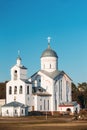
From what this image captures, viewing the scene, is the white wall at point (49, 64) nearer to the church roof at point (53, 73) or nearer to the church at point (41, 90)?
the church at point (41, 90)

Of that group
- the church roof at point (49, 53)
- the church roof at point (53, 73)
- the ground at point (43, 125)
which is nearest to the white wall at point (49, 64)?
the church roof at point (49, 53)

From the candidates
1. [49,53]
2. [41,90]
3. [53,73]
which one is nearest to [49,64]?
[53,73]

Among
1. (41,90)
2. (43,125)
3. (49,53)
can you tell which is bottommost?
(43,125)

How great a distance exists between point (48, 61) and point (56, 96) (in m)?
8.48

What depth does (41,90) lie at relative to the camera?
320ft

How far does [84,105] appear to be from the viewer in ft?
372

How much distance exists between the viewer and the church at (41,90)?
300 ft

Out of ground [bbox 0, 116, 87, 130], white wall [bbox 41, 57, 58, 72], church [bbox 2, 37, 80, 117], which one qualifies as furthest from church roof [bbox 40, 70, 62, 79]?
ground [bbox 0, 116, 87, 130]

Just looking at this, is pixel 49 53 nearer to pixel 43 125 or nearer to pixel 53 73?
pixel 53 73

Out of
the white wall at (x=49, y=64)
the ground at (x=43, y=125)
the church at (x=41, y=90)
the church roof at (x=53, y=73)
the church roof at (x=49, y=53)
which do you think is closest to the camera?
the ground at (x=43, y=125)

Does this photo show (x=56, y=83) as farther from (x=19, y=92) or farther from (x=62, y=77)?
(x=19, y=92)

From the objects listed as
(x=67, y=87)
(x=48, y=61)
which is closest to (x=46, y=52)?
(x=48, y=61)

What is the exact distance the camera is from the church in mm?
91438

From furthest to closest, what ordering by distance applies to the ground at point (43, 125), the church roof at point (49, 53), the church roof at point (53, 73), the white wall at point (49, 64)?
the white wall at point (49, 64), the church roof at point (49, 53), the church roof at point (53, 73), the ground at point (43, 125)
